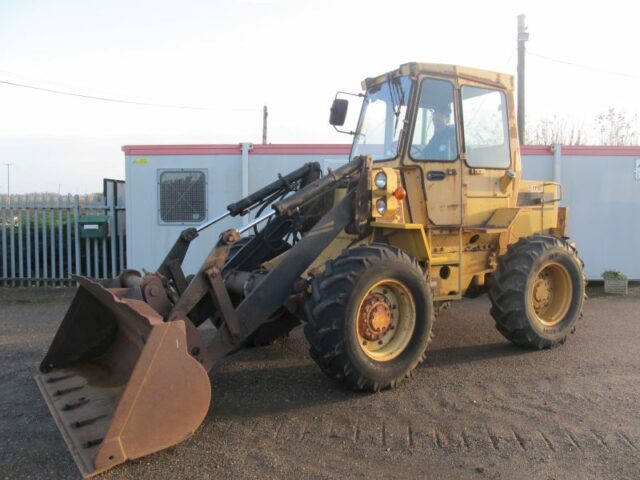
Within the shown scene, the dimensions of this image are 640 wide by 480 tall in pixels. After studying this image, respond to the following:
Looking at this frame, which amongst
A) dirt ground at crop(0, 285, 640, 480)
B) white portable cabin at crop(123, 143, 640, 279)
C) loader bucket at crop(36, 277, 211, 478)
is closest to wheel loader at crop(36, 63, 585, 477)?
loader bucket at crop(36, 277, 211, 478)

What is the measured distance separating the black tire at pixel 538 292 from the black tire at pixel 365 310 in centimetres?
131

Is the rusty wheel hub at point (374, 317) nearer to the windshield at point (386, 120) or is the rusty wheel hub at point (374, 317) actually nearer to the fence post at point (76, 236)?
the windshield at point (386, 120)

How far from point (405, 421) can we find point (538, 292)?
285 cm

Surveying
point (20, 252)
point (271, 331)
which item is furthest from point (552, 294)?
point (20, 252)

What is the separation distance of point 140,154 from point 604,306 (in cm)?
845

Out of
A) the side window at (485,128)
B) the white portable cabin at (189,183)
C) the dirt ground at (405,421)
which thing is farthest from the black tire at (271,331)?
the white portable cabin at (189,183)

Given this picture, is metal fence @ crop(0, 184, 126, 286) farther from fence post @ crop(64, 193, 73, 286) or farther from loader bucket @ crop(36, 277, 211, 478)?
loader bucket @ crop(36, 277, 211, 478)

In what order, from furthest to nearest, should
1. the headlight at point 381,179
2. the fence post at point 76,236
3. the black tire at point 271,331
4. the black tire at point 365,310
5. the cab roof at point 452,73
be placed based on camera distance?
1. the fence post at point 76,236
2. the black tire at point 271,331
3. the cab roof at point 452,73
4. the headlight at point 381,179
5. the black tire at point 365,310

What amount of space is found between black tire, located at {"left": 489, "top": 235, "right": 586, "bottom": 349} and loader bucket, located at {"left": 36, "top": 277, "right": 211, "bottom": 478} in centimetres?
352

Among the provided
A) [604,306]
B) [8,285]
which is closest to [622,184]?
[604,306]

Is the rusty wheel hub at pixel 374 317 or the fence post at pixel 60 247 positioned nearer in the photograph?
the rusty wheel hub at pixel 374 317

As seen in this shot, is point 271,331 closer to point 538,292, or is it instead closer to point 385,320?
point 385,320

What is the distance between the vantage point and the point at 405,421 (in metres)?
4.24

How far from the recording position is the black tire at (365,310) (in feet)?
14.6
